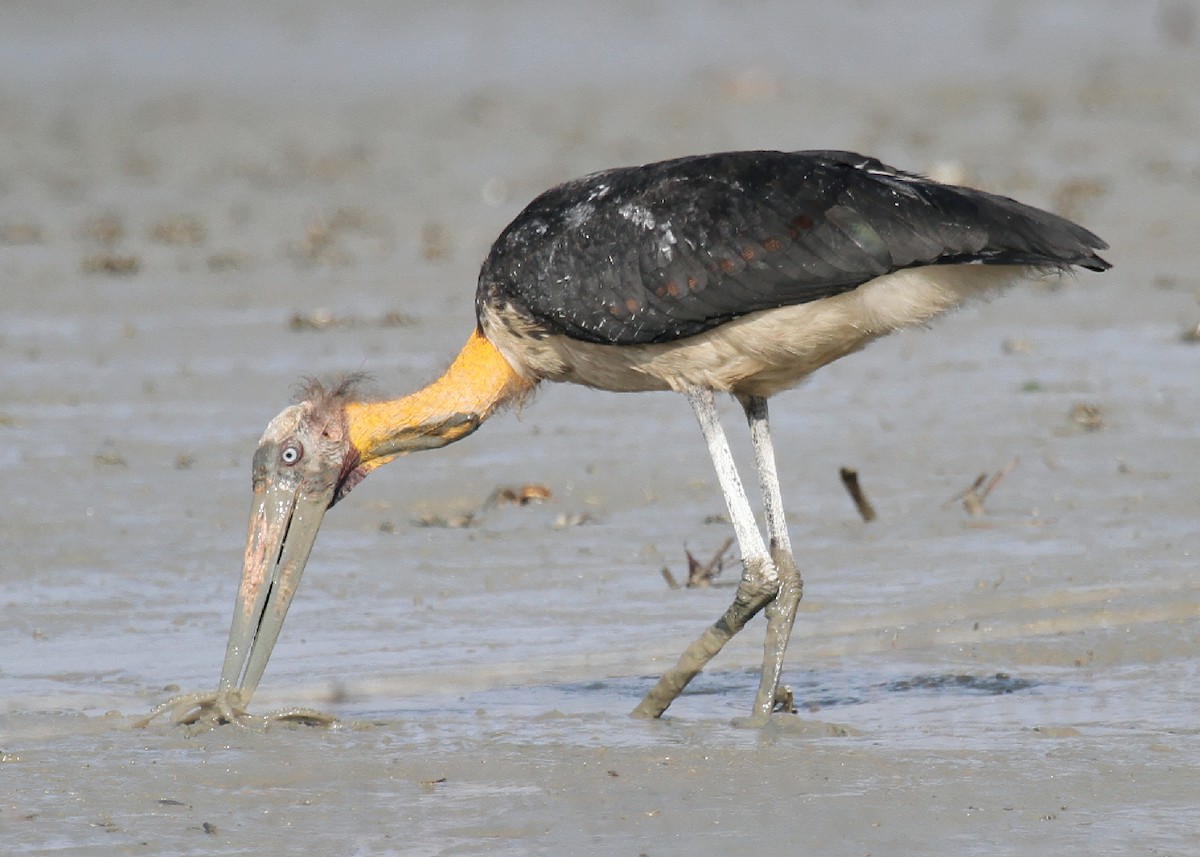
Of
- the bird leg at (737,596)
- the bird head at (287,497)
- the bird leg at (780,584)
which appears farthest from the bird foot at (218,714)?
the bird leg at (780,584)

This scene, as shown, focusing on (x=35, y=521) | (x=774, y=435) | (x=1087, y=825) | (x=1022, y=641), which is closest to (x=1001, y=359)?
(x=774, y=435)

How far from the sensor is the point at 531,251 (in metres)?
6.40

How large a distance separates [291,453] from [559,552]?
2044 millimetres

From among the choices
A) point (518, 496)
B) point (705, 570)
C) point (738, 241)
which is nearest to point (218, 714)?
point (738, 241)

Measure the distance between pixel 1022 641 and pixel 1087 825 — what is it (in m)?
1.91

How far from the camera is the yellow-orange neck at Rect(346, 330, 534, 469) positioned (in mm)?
6508

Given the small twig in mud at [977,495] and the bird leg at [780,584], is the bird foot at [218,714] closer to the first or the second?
the bird leg at [780,584]

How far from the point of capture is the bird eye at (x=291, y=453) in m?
6.38

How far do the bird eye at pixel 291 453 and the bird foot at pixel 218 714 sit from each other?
2.45 ft

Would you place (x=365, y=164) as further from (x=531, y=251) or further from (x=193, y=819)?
(x=193, y=819)

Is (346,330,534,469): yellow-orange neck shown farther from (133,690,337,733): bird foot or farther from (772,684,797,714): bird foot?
(772,684,797,714): bird foot

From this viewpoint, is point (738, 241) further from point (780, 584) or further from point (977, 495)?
point (977, 495)

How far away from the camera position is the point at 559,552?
823cm

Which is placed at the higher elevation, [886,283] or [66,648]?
[886,283]
